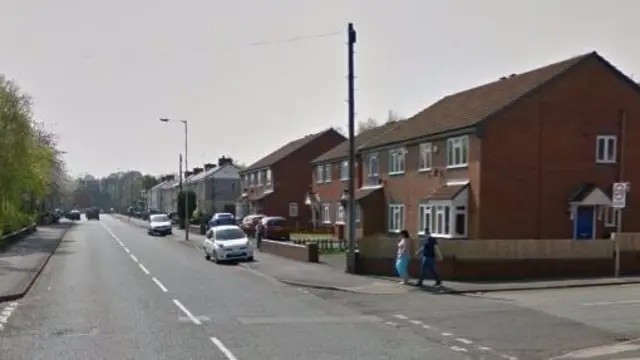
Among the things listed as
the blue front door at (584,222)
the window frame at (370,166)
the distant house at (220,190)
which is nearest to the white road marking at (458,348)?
the blue front door at (584,222)

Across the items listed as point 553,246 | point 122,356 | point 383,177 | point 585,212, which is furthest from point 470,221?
point 122,356

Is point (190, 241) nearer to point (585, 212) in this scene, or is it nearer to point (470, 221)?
point (470, 221)

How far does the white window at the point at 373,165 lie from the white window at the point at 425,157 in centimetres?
660

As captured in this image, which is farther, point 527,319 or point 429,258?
point 429,258

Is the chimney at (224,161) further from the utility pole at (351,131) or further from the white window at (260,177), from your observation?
the utility pole at (351,131)

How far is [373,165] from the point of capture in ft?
142

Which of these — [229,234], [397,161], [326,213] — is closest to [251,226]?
[326,213]

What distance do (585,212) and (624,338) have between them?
19.5 meters

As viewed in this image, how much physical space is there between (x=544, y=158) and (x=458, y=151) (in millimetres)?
3561

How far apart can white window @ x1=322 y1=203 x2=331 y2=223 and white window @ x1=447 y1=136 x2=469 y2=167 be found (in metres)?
23.5

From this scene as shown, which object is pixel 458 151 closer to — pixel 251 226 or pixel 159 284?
pixel 159 284

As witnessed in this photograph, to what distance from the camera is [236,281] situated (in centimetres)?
2348

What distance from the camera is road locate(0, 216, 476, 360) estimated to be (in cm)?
1096

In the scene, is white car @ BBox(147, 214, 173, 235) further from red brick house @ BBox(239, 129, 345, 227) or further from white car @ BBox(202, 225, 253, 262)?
white car @ BBox(202, 225, 253, 262)
